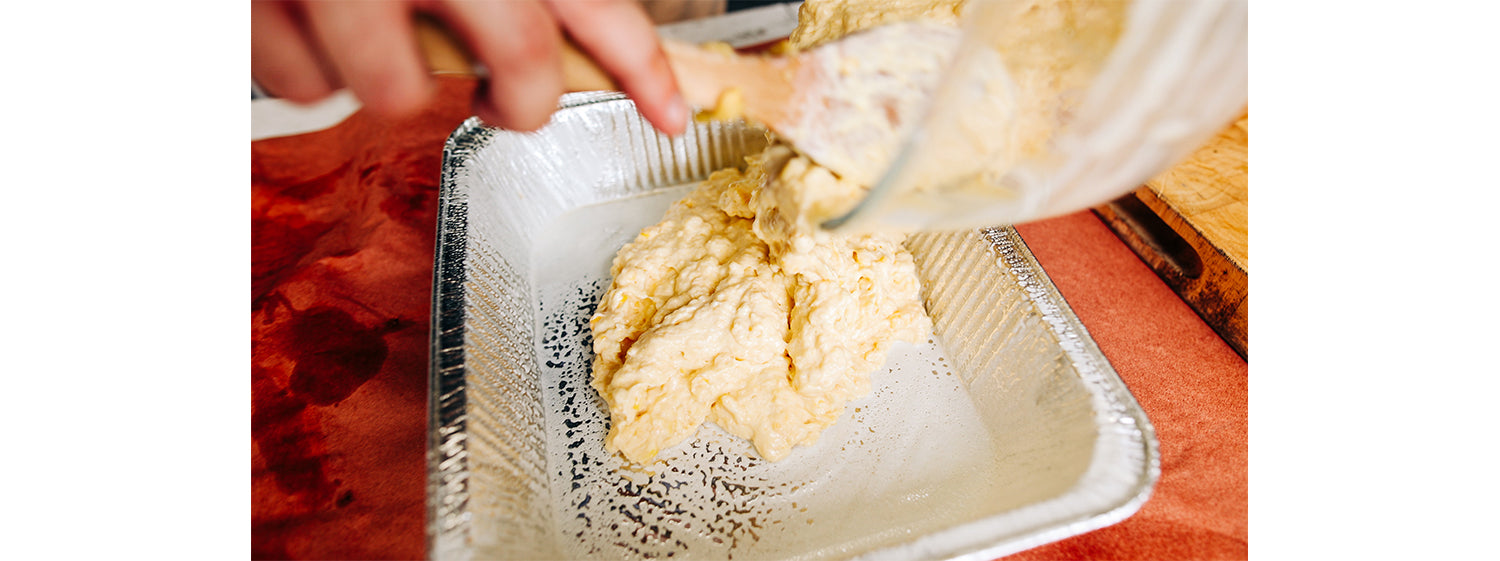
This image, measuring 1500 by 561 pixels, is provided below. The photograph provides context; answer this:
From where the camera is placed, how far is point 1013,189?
33.0 inches

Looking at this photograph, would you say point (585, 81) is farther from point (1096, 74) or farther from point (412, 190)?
point (412, 190)

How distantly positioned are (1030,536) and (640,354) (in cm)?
69

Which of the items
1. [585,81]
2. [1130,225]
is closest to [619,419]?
[585,81]

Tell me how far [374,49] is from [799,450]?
3.04 ft

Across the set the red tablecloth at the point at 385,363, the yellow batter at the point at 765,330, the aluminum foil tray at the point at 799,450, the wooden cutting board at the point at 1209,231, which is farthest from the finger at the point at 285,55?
the wooden cutting board at the point at 1209,231

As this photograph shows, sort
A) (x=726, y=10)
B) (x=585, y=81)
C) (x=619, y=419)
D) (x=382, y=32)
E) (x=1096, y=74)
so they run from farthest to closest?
(x=726, y=10)
(x=619, y=419)
(x=1096, y=74)
(x=585, y=81)
(x=382, y=32)

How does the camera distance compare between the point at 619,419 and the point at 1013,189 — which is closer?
the point at 1013,189

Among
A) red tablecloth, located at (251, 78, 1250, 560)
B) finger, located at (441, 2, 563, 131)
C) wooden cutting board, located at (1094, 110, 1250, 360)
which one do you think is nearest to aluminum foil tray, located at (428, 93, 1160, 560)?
red tablecloth, located at (251, 78, 1250, 560)

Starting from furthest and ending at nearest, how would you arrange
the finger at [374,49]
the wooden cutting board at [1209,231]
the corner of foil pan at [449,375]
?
the wooden cutting board at [1209,231] < the corner of foil pan at [449,375] < the finger at [374,49]

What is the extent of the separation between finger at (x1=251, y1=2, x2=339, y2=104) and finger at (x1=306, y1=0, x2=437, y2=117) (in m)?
0.02

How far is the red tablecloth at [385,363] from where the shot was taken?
3.58 feet

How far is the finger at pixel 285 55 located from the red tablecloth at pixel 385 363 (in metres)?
0.79

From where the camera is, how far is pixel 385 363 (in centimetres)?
135

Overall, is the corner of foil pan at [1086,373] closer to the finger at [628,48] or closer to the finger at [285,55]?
the finger at [628,48]
